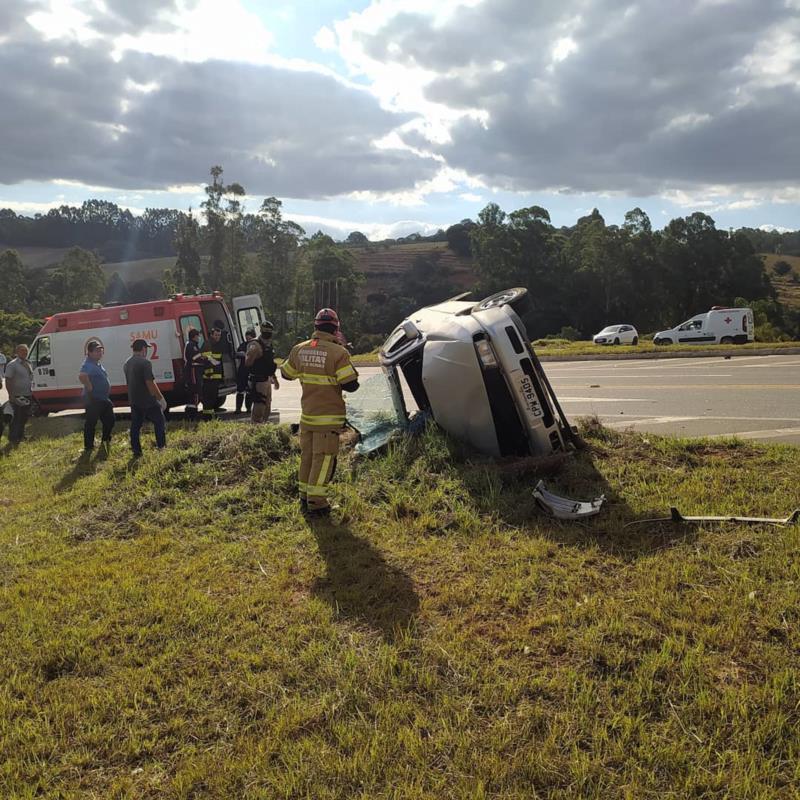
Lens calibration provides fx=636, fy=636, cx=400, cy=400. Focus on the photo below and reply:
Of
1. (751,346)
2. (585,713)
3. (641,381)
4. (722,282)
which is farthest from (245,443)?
(722,282)

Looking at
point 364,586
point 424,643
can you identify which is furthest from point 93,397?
point 424,643

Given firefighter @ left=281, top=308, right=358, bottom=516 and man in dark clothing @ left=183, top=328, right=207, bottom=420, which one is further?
man in dark clothing @ left=183, top=328, right=207, bottom=420

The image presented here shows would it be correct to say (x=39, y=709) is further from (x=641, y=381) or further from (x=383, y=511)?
(x=641, y=381)

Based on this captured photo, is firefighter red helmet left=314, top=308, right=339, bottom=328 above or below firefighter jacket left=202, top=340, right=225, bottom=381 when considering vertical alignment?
above

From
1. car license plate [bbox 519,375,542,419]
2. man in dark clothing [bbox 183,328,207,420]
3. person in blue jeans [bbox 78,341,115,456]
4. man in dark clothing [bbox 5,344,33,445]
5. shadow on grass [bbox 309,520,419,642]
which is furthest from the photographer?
man in dark clothing [bbox 183,328,207,420]

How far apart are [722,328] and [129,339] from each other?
2654 cm

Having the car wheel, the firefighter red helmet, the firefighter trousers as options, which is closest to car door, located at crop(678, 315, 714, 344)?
the car wheel

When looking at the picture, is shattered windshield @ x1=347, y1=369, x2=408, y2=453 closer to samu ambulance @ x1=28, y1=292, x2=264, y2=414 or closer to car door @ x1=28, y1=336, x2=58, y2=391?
samu ambulance @ x1=28, y1=292, x2=264, y2=414

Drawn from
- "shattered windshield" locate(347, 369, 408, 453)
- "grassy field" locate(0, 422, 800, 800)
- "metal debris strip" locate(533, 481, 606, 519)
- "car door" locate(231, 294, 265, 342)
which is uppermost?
"car door" locate(231, 294, 265, 342)

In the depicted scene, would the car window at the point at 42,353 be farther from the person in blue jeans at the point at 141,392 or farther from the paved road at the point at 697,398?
the paved road at the point at 697,398

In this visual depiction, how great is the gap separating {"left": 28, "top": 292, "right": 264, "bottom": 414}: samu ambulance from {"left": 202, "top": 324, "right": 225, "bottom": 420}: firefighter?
0.15 meters

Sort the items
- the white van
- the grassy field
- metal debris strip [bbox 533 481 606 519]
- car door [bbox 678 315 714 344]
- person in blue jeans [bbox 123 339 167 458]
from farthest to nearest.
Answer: car door [bbox 678 315 714 344] < the white van < person in blue jeans [bbox 123 339 167 458] < metal debris strip [bbox 533 481 606 519] < the grassy field

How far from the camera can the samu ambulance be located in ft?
38.9

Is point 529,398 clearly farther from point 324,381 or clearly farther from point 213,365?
point 213,365
